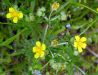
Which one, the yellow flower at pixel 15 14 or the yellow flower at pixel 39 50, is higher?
the yellow flower at pixel 15 14

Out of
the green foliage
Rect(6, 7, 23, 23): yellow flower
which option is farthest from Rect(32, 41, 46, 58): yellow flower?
Rect(6, 7, 23, 23): yellow flower

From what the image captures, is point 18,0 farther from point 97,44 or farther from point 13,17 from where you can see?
point 97,44

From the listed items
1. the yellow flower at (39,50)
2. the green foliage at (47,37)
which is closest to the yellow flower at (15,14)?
the green foliage at (47,37)

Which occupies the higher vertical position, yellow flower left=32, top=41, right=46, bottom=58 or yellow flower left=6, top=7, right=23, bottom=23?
yellow flower left=6, top=7, right=23, bottom=23

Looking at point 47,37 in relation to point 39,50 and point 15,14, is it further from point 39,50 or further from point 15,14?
point 15,14

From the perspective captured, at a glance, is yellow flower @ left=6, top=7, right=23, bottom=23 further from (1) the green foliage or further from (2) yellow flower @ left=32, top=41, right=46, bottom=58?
(2) yellow flower @ left=32, top=41, right=46, bottom=58

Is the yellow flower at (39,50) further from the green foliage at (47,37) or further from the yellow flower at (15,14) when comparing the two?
the yellow flower at (15,14)

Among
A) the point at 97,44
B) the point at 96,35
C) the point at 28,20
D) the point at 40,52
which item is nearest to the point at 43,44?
the point at 40,52

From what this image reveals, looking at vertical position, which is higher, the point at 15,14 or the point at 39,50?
the point at 15,14

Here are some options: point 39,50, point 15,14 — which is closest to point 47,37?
point 39,50

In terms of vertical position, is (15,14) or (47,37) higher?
(15,14)

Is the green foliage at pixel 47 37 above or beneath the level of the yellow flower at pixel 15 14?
beneath
